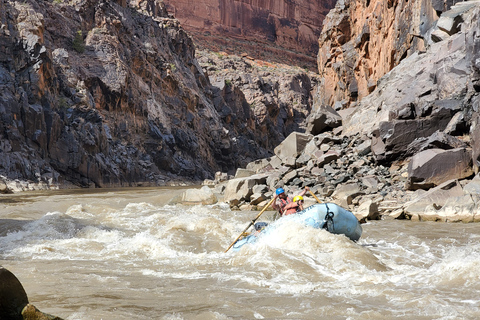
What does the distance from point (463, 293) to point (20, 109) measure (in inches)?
1146

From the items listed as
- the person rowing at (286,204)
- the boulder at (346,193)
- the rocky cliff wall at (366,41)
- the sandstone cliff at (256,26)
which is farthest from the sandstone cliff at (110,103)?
the sandstone cliff at (256,26)

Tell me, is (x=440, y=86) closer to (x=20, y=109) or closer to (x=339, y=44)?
(x=339, y=44)

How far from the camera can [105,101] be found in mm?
36750

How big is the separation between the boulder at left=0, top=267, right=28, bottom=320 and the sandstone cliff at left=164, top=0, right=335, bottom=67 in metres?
83.9

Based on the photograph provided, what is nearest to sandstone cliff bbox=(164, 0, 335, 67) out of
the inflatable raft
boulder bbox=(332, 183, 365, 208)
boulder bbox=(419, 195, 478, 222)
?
boulder bbox=(332, 183, 365, 208)

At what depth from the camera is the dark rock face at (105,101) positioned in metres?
28.9

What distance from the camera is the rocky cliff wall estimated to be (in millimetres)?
19844

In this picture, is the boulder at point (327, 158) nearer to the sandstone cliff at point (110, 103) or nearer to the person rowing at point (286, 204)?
the person rowing at point (286, 204)

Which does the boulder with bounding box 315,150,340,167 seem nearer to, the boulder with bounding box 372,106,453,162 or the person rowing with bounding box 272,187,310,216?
the boulder with bounding box 372,106,453,162

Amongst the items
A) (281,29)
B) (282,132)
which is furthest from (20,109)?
(281,29)

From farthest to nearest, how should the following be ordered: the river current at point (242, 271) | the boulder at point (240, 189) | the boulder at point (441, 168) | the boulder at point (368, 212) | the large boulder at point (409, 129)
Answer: the boulder at point (240, 189)
the large boulder at point (409, 129)
the boulder at point (441, 168)
the boulder at point (368, 212)
the river current at point (242, 271)

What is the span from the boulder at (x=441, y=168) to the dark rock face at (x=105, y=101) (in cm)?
2252

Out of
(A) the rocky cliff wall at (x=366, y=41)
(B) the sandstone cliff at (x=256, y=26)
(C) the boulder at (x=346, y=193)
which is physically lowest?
(C) the boulder at (x=346, y=193)

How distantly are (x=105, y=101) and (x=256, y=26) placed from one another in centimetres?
6877
